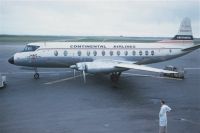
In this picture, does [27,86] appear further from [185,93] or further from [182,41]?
[182,41]

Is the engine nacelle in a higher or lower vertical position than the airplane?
lower

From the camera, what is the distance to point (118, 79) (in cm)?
2762

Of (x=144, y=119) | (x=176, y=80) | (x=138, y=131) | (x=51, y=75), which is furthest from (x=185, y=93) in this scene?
(x=51, y=75)

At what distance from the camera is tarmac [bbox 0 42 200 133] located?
14148 millimetres

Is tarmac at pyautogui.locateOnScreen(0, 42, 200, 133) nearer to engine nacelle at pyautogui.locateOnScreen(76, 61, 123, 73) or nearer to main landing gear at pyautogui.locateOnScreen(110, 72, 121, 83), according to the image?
main landing gear at pyautogui.locateOnScreen(110, 72, 121, 83)

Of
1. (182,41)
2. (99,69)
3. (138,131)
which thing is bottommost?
(138,131)

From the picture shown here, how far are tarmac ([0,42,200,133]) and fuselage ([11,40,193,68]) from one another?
176cm

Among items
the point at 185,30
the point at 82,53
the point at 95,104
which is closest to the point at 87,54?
the point at 82,53

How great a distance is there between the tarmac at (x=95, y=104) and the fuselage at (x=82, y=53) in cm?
176

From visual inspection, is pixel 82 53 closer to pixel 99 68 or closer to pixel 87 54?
pixel 87 54

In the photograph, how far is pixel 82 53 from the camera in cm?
2820

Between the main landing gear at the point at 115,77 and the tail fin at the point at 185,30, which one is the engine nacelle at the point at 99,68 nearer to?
the main landing gear at the point at 115,77

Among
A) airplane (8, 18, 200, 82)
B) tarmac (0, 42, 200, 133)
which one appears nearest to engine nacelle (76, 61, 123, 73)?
airplane (8, 18, 200, 82)

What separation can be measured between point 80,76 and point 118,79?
414 cm
